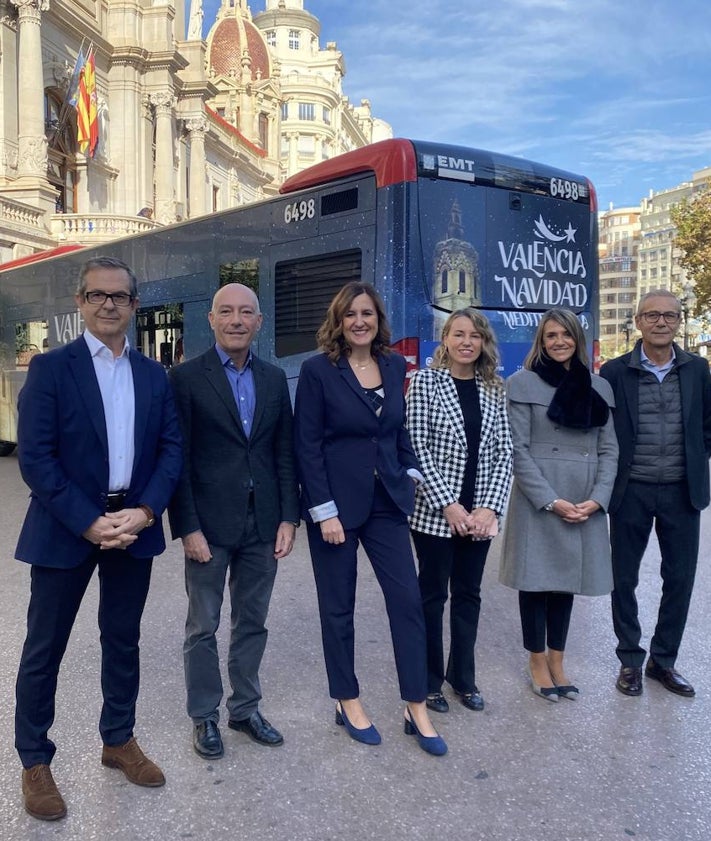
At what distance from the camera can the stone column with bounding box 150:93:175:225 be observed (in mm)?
35906

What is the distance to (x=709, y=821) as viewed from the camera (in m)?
2.74

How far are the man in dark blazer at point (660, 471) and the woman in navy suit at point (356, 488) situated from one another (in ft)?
3.97

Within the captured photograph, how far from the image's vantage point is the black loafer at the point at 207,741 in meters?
3.16

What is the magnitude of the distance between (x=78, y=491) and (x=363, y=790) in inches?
59.8

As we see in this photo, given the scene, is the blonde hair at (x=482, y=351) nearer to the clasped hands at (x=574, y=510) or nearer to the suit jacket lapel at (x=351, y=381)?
the suit jacket lapel at (x=351, y=381)

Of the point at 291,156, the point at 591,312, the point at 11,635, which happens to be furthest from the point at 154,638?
the point at 291,156

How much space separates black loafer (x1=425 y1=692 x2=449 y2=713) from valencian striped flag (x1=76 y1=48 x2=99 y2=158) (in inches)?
1166

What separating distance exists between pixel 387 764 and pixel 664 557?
184cm

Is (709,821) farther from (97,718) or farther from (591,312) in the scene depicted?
(591,312)

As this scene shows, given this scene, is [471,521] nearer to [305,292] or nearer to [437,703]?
[437,703]

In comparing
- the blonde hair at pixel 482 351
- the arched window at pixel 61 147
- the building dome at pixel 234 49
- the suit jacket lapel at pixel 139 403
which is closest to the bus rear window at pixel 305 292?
the blonde hair at pixel 482 351

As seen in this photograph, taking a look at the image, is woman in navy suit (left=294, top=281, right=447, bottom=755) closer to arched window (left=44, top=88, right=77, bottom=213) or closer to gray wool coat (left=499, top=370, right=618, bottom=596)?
gray wool coat (left=499, top=370, right=618, bottom=596)

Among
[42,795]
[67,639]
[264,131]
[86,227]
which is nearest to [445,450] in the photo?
[67,639]

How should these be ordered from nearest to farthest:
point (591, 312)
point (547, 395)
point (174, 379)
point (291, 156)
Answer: point (174, 379), point (547, 395), point (591, 312), point (291, 156)
